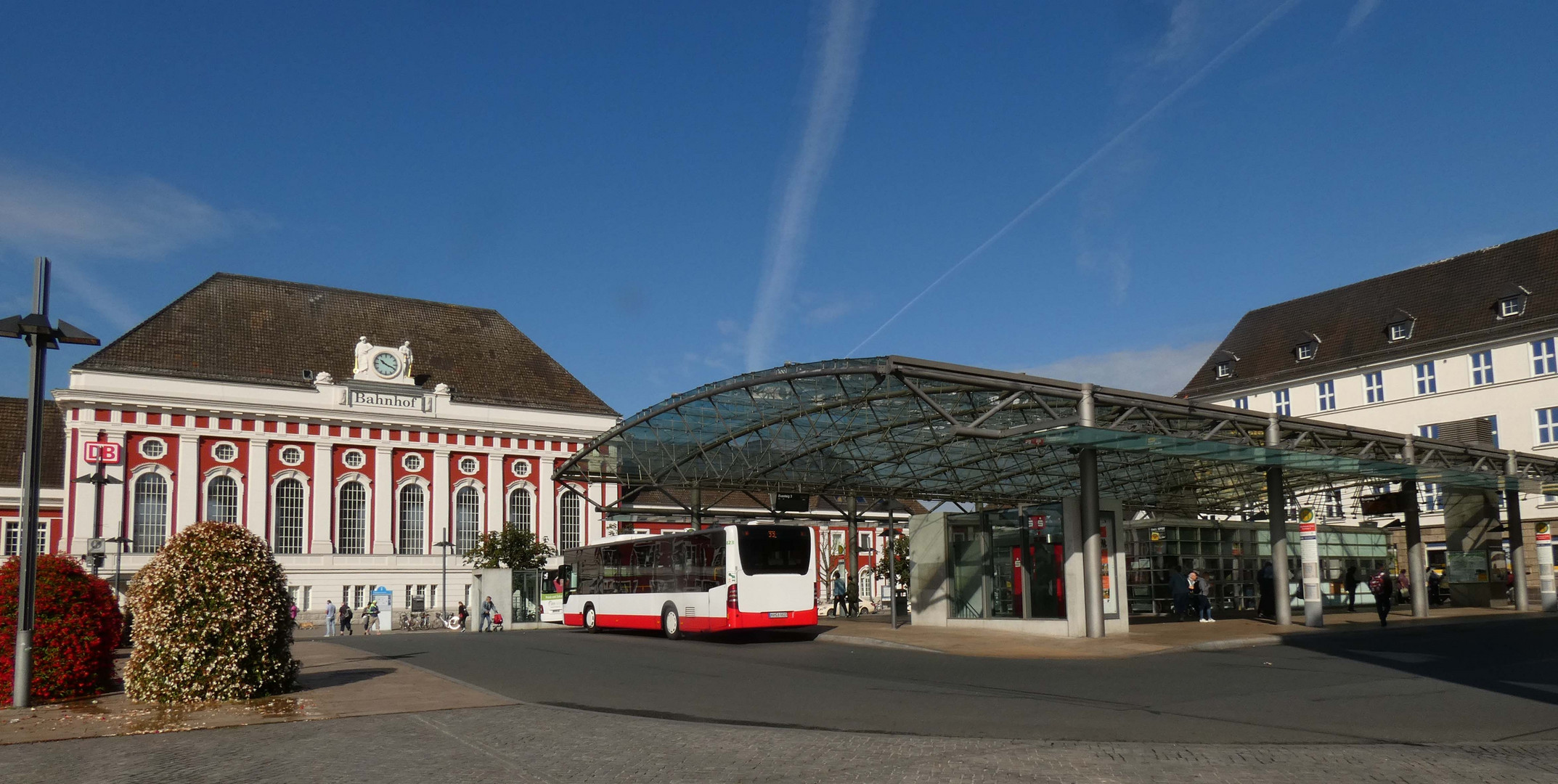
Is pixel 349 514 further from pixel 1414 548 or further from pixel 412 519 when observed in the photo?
pixel 1414 548

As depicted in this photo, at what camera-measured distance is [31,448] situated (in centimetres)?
1541

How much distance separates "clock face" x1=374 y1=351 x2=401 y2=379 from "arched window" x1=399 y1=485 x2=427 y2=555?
6486 millimetres

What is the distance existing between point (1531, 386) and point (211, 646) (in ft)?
192

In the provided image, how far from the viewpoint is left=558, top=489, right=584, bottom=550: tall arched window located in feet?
219

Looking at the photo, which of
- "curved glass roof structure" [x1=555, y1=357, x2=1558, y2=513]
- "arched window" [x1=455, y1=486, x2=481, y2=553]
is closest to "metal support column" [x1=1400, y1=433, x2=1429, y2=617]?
"curved glass roof structure" [x1=555, y1=357, x2=1558, y2=513]

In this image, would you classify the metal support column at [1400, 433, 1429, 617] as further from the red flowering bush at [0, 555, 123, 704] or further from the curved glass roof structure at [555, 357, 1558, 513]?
the red flowering bush at [0, 555, 123, 704]

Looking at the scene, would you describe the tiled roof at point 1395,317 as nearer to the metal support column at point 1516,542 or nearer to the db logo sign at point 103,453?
the metal support column at point 1516,542

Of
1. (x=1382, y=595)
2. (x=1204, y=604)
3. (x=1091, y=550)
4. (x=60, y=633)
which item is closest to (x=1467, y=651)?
(x=1091, y=550)

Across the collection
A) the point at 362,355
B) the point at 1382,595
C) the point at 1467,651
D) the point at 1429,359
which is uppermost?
the point at 362,355

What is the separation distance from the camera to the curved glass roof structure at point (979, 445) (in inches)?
969

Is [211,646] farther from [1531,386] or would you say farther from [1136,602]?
[1531,386]

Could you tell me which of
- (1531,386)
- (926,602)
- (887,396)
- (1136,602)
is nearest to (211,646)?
(887,396)

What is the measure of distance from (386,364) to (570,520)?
13237 mm

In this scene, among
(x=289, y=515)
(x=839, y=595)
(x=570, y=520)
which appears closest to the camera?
(x=839, y=595)
